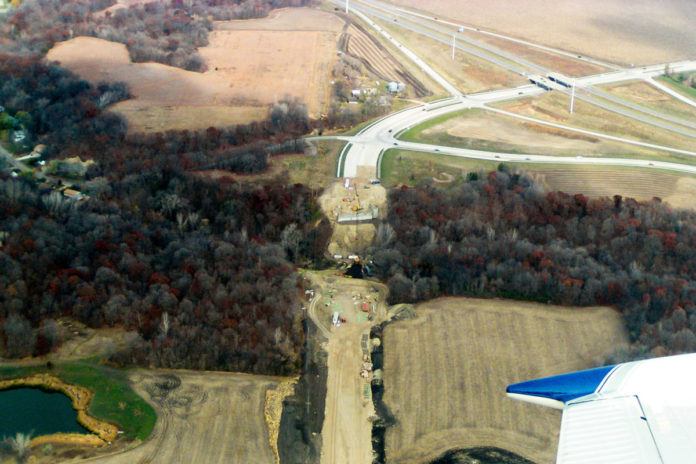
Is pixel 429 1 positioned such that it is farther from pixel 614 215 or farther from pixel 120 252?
pixel 120 252

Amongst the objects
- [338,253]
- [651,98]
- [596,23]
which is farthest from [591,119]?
[338,253]

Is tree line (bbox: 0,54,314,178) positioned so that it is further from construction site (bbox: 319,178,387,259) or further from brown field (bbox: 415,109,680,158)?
brown field (bbox: 415,109,680,158)

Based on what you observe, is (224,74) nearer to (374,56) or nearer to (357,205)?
(374,56)

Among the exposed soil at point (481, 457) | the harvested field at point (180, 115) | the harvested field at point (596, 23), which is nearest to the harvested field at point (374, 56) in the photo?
the harvested field at point (596, 23)

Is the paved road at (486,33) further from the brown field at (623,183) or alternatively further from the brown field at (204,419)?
the brown field at (204,419)

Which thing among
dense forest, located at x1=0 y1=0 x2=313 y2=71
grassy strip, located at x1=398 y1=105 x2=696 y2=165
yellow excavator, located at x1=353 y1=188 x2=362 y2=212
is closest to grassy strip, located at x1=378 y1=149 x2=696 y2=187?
grassy strip, located at x1=398 y1=105 x2=696 y2=165
